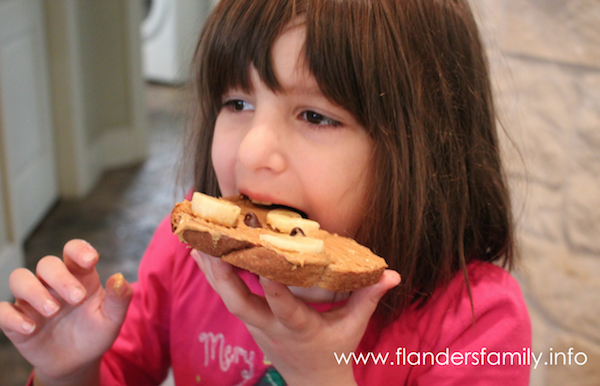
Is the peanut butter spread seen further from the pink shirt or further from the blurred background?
the blurred background

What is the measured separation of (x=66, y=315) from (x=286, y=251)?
57 centimetres

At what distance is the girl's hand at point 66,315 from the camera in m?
0.96

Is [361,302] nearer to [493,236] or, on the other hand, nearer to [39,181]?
[493,236]

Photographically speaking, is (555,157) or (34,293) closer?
(34,293)

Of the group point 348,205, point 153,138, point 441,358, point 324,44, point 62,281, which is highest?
point 324,44

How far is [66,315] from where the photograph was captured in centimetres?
104

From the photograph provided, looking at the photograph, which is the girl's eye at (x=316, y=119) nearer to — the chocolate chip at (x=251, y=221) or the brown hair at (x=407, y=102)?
the brown hair at (x=407, y=102)

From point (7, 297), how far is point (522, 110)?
7.27 ft

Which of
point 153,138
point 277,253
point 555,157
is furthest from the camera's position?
point 153,138

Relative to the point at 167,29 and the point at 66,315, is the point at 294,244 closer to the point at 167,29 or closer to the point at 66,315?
the point at 66,315

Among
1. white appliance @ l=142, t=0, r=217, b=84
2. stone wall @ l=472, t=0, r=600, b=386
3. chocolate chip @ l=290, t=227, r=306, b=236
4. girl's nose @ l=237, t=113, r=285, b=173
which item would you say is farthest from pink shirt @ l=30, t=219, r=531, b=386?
white appliance @ l=142, t=0, r=217, b=84

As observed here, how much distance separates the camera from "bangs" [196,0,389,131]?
0.84 m

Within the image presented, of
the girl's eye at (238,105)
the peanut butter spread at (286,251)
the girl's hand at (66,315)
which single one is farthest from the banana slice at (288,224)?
the girl's hand at (66,315)

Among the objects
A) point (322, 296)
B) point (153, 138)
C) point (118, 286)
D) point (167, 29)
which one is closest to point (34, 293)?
point (118, 286)
